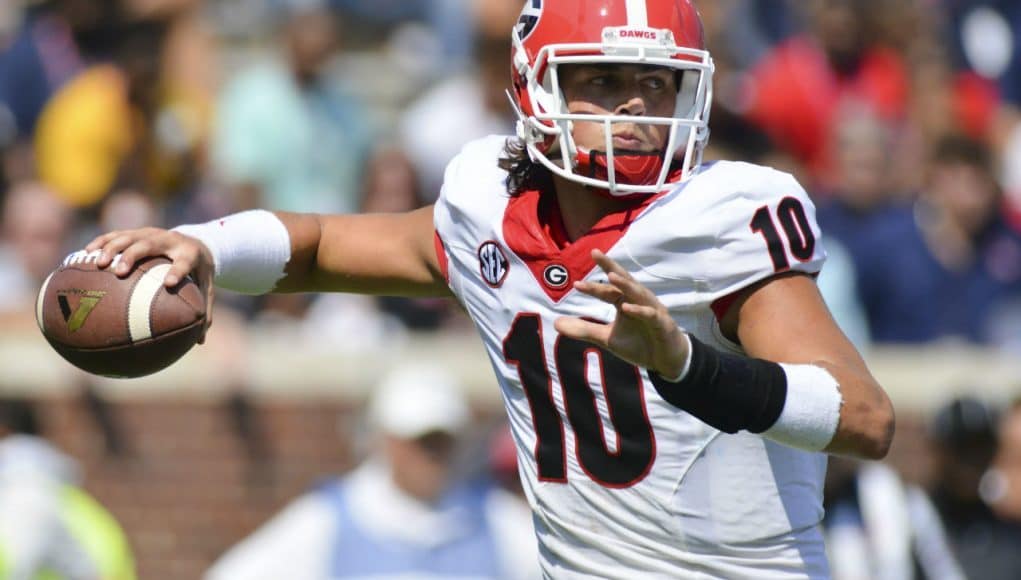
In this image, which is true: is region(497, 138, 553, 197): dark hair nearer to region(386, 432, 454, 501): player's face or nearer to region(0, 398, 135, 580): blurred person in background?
region(386, 432, 454, 501): player's face

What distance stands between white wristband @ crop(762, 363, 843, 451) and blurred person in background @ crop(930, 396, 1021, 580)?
3.11 m

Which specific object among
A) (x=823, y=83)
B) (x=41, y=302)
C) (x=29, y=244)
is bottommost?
(x=29, y=244)

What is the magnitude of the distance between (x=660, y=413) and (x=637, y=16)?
795 millimetres

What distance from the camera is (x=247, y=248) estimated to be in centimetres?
390

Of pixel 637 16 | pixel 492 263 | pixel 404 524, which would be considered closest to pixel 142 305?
pixel 492 263

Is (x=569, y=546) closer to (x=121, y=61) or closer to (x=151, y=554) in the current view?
(x=151, y=554)

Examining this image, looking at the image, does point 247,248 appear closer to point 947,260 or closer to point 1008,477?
point 1008,477

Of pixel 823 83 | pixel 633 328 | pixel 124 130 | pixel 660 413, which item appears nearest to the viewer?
pixel 633 328

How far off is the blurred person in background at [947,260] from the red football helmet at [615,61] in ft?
13.3

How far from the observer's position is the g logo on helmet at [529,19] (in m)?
3.76

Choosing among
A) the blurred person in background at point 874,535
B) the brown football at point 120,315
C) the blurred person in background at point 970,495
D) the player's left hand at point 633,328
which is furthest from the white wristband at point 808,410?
the blurred person in background at point 970,495

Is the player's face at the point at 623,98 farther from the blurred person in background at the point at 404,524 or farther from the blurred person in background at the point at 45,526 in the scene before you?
the blurred person in background at the point at 45,526

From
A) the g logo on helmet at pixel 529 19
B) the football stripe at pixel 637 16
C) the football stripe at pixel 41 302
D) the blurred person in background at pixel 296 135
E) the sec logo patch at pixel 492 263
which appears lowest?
the blurred person in background at pixel 296 135

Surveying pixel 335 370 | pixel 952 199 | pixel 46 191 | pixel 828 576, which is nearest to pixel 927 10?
pixel 952 199
